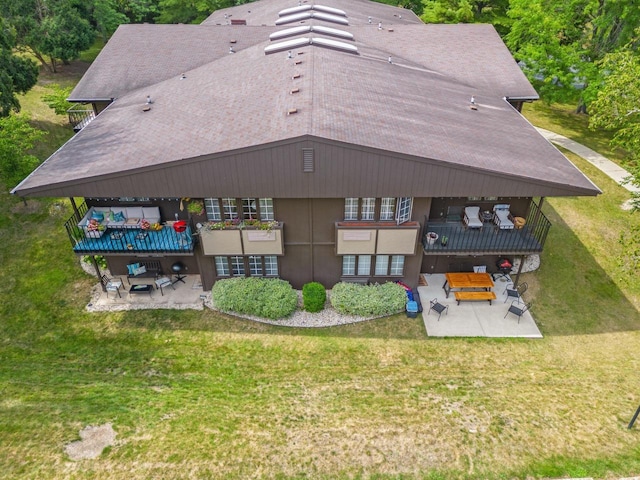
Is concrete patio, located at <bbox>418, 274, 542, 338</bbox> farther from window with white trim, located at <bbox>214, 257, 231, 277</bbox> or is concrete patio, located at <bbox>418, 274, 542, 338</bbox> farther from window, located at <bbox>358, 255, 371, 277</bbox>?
window with white trim, located at <bbox>214, 257, 231, 277</bbox>

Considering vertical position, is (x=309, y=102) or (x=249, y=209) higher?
(x=309, y=102)

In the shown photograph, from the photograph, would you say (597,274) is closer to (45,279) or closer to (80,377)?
(80,377)

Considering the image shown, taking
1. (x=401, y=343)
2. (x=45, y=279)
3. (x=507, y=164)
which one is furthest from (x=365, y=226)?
(x=45, y=279)

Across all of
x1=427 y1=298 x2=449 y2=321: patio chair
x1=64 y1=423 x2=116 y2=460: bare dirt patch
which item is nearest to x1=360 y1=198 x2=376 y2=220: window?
x1=427 y1=298 x2=449 y2=321: patio chair

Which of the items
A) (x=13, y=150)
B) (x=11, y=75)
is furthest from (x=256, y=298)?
(x=11, y=75)

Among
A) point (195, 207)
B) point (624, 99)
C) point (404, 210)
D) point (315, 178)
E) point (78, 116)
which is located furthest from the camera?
point (78, 116)

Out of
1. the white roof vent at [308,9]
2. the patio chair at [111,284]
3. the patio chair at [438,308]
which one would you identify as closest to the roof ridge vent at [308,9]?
the white roof vent at [308,9]

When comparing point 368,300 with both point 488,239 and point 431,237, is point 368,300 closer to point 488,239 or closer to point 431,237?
point 431,237
